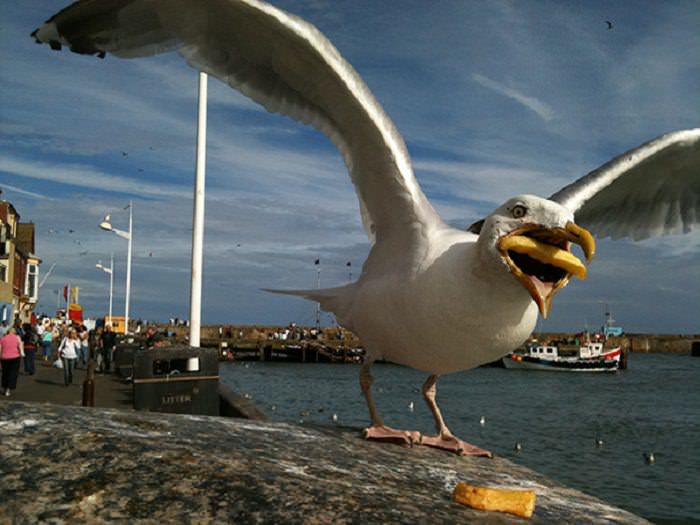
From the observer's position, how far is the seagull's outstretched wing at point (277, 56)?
4.75m

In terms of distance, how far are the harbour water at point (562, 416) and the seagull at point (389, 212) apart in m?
11.2

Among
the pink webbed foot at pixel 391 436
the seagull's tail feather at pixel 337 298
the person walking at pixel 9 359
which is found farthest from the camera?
the person walking at pixel 9 359

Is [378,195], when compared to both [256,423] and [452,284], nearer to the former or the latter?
[452,284]

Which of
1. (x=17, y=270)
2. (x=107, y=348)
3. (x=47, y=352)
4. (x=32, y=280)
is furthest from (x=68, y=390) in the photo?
(x=32, y=280)

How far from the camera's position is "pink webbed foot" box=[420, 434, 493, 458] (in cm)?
493

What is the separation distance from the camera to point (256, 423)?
4.65 metres

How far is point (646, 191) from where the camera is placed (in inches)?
264

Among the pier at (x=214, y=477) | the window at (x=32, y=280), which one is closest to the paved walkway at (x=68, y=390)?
the pier at (x=214, y=477)

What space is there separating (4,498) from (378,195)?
331 cm

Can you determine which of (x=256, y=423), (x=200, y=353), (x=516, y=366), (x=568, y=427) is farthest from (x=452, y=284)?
(x=516, y=366)

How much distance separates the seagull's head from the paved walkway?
10777mm

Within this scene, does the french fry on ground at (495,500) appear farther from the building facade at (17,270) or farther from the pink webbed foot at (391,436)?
the building facade at (17,270)

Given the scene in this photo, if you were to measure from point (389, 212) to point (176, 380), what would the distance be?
625 cm

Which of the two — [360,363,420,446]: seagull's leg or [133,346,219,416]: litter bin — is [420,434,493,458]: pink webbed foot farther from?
[133,346,219,416]: litter bin
